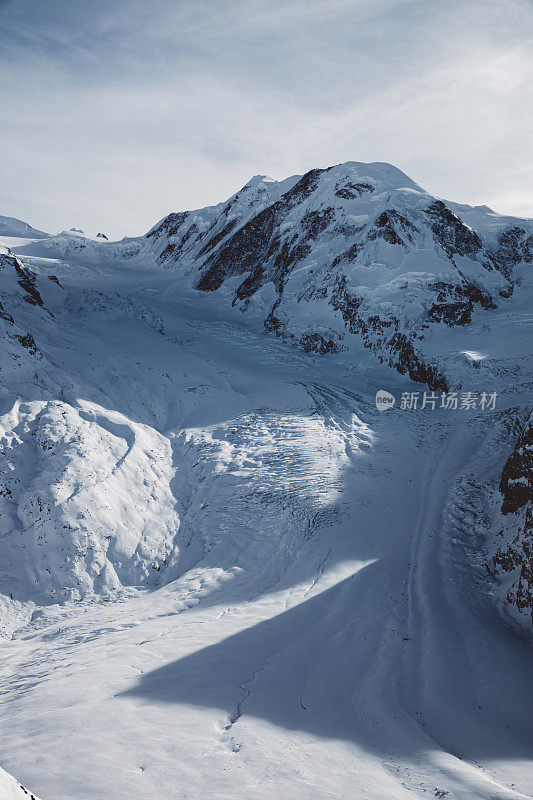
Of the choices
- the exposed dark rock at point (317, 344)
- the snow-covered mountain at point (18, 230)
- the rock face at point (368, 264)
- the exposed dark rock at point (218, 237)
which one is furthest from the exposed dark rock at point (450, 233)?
the snow-covered mountain at point (18, 230)

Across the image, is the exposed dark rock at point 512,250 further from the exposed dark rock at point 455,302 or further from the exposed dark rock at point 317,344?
the exposed dark rock at point 317,344

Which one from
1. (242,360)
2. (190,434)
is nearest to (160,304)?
(242,360)

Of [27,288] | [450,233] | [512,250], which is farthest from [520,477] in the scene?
[512,250]

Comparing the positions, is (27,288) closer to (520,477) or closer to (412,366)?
(412,366)

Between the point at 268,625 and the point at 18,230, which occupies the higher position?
the point at 18,230

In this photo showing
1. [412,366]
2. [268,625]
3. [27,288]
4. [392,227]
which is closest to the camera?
[268,625]

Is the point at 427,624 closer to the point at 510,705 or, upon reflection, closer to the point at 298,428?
the point at 510,705
